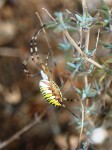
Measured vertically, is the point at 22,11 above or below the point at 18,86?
above

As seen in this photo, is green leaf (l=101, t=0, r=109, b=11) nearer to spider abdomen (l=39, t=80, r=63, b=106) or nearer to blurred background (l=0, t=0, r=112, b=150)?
spider abdomen (l=39, t=80, r=63, b=106)

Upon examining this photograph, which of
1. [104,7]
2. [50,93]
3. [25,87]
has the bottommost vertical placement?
[50,93]

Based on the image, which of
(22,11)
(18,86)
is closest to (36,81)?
(18,86)

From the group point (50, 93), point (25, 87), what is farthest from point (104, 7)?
point (25, 87)

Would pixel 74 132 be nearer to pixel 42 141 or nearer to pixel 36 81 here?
pixel 42 141

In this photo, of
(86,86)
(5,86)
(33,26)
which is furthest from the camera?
(33,26)

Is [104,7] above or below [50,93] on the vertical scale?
above

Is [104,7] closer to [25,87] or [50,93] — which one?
[50,93]
